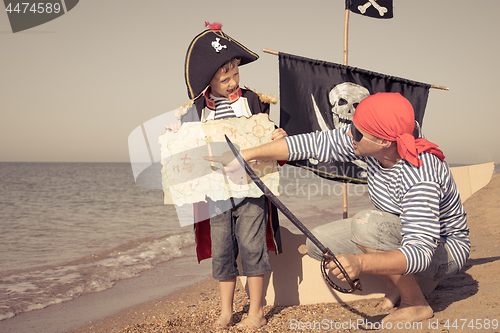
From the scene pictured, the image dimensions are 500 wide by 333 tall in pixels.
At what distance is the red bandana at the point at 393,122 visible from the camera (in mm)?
1556

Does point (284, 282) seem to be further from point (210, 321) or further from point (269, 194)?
point (269, 194)

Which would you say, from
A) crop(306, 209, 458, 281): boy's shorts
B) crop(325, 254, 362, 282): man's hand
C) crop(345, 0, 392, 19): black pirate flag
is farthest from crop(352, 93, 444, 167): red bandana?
crop(345, 0, 392, 19): black pirate flag

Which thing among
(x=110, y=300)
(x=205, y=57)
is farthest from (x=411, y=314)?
(x=110, y=300)

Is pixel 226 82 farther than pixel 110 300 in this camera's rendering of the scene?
No

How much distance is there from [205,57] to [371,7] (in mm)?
2070

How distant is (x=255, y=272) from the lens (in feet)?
7.02

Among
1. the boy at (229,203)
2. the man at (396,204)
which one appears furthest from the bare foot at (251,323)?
the man at (396,204)

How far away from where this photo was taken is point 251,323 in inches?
81.8

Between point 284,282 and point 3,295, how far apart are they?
2946 millimetres

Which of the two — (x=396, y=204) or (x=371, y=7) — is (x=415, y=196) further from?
(x=371, y=7)

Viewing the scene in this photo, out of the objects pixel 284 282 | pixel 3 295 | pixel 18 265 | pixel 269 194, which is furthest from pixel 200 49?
pixel 18 265

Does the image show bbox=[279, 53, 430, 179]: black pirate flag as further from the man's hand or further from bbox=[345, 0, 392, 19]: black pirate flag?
the man's hand

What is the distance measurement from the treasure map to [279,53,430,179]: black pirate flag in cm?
88

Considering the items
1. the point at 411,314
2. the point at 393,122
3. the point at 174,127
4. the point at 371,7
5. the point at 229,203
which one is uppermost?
the point at 371,7
